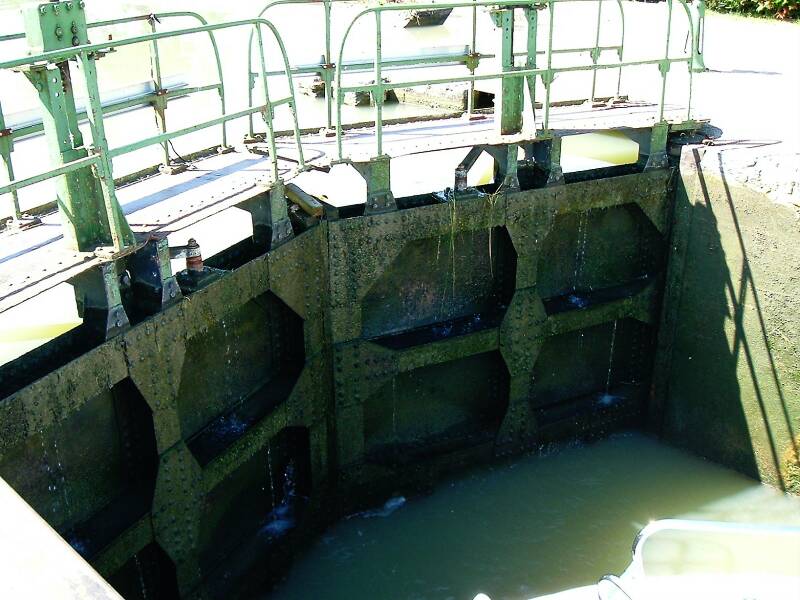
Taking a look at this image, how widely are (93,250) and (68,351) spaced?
0.62 m

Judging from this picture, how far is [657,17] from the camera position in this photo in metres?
19.4

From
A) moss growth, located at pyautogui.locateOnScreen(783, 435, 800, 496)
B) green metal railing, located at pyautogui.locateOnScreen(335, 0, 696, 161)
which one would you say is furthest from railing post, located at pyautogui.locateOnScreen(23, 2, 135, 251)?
moss growth, located at pyautogui.locateOnScreen(783, 435, 800, 496)

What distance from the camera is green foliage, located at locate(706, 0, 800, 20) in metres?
18.9

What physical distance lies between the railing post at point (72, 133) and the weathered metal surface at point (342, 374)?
0.64 meters

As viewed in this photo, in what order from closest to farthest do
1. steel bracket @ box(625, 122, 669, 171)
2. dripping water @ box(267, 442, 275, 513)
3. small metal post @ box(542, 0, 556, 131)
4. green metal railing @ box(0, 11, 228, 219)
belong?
1. green metal railing @ box(0, 11, 228, 219)
2. small metal post @ box(542, 0, 556, 131)
3. dripping water @ box(267, 442, 275, 513)
4. steel bracket @ box(625, 122, 669, 171)

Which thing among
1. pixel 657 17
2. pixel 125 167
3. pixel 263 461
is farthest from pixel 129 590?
pixel 657 17

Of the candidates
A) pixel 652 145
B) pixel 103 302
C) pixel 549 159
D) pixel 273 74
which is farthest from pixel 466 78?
pixel 103 302

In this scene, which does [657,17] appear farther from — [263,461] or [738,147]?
[263,461]

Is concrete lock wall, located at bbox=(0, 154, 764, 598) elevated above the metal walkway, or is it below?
below

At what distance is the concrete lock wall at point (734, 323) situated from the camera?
7957 mm

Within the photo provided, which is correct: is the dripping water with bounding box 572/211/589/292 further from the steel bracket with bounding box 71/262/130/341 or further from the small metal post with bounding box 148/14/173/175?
the steel bracket with bounding box 71/262/130/341

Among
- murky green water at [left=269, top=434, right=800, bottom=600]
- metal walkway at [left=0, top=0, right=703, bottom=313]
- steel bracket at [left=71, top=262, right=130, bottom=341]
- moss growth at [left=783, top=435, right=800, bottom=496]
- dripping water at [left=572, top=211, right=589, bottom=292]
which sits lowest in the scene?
murky green water at [left=269, top=434, right=800, bottom=600]

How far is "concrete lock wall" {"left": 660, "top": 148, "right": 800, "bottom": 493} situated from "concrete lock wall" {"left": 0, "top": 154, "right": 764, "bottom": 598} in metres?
0.19

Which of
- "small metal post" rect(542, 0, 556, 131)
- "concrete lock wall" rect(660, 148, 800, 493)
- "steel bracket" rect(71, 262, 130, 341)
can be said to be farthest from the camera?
"concrete lock wall" rect(660, 148, 800, 493)
